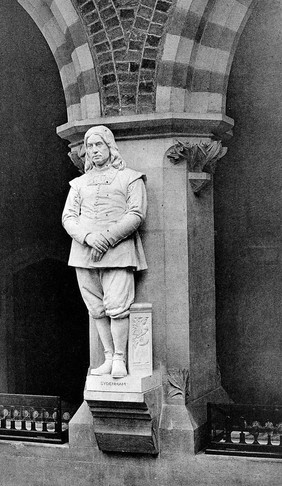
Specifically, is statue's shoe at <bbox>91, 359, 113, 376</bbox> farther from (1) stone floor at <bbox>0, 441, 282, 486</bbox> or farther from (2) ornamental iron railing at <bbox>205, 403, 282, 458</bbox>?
(2) ornamental iron railing at <bbox>205, 403, 282, 458</bbox>

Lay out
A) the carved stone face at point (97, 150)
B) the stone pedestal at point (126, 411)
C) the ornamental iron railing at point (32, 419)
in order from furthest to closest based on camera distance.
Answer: the ornamental iron railing at point (32, 419), the carved stone face at point (97, 150), the stone pedestal at point (126, 411)

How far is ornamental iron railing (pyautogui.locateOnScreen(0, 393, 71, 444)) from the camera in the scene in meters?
8.31

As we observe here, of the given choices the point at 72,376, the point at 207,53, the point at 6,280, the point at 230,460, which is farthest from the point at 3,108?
the point at 230,460

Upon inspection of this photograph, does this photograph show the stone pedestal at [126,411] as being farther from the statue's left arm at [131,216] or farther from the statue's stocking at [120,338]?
the statue's left arm at [131,216]

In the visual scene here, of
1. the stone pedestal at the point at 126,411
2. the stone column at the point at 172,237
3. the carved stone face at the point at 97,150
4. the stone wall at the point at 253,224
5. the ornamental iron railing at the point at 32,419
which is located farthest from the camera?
the stone wall at the point at 253,224

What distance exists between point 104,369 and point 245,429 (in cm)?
144

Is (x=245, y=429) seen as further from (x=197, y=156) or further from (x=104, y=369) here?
(x=197, y=156)

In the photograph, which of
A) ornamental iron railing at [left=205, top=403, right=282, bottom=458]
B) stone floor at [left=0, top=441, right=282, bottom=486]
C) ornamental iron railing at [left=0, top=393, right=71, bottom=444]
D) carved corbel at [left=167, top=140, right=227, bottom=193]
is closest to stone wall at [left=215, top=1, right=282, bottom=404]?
ornamental iron railing at [left=205, top=403, right=282, bottom=458]

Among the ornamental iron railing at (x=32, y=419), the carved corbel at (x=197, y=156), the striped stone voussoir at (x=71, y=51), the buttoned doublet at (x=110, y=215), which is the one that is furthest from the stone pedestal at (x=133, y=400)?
the striped stone voussoir at (x=71, y=51)

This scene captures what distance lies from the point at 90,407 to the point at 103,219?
171cm

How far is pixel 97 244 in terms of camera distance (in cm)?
749

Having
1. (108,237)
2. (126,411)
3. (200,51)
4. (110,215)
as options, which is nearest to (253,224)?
(200,51)

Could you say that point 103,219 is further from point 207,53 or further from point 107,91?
point 207,53

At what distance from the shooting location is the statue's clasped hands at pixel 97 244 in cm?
749
